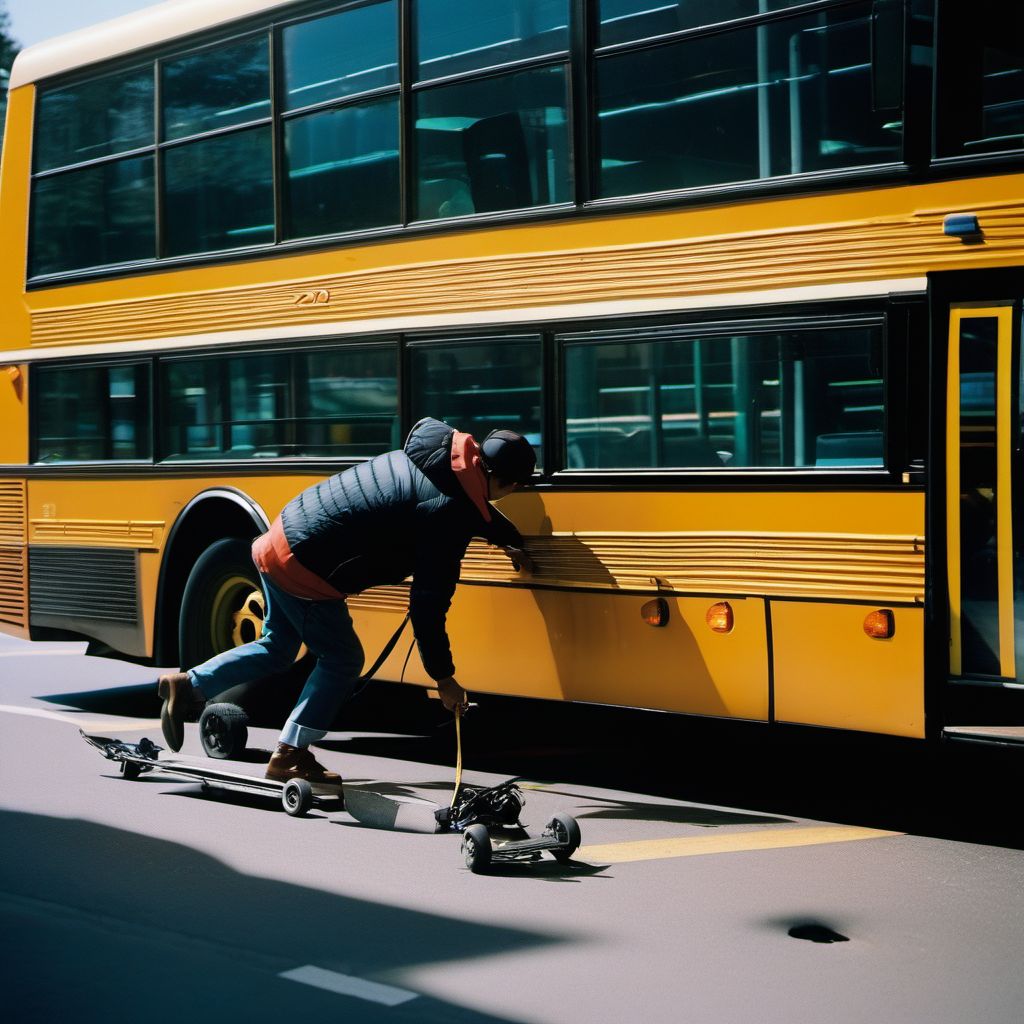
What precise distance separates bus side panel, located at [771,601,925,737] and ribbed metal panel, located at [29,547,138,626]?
4.41 meters

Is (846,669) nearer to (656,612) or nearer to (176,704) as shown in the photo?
(656,612)

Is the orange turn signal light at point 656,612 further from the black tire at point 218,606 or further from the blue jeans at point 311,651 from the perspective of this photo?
the black tire at point 218,606

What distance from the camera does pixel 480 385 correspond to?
7.92 meters

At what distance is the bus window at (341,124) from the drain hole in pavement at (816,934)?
4298 millimetres

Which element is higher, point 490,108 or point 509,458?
point 490,108

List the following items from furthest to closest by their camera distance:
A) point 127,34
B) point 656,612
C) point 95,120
→ point 95,120
point 127,34
point 656,612

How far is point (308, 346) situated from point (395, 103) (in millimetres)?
1328

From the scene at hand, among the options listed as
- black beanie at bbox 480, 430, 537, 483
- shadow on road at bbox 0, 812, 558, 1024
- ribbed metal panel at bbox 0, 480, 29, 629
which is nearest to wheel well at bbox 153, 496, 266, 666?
ribbed metal panel at bbox 0, 480, 29, 629

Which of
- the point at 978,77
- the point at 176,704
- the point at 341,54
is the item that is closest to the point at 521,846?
the point at 176,704

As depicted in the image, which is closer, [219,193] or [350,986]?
[350,986]

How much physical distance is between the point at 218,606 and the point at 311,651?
1.98 meters

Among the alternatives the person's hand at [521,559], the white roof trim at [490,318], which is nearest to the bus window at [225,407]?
the white roof trim at [490,318]

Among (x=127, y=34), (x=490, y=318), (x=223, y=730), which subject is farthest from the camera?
(x=127, y=34)

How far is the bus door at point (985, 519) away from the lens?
6.32 meters
